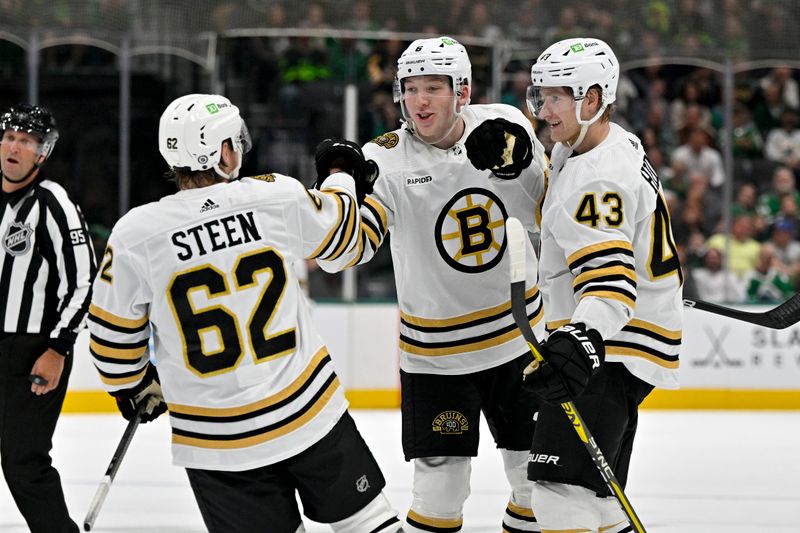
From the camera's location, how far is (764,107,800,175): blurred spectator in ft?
24.3

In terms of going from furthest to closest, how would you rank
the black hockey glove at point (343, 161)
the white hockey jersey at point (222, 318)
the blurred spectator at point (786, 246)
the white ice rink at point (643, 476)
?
the blurred spectator at point (786, 246) → the white ice rink at point (643, 476) → the black hockey glove at point (343, 161) → the white hockey jersey at point (222, 318)

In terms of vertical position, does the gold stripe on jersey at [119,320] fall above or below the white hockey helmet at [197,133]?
below

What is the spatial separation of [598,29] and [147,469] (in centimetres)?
375

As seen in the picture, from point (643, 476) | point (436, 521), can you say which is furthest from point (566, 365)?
point (643, 476)

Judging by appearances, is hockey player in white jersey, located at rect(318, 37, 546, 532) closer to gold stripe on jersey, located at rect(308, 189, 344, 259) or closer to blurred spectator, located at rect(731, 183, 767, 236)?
gold stripe on jersey, located at rect(308, 189, 344, 259)

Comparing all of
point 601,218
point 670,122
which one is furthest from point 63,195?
point 670,122

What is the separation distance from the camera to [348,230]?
242cm

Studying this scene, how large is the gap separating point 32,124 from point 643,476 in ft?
8.58

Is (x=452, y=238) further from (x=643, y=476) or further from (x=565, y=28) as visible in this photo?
(x=565, y=28)

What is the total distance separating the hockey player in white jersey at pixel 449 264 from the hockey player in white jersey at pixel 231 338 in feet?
2.15

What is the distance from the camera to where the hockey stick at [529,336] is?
2.23 meters

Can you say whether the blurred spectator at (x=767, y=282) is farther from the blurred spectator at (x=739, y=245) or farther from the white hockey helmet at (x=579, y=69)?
the white hockey helmet at (x=579, y=69)

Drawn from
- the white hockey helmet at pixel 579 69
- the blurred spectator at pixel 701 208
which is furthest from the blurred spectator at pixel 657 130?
the white hockey helmet at pixel 579 69

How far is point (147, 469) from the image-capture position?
4848mm
